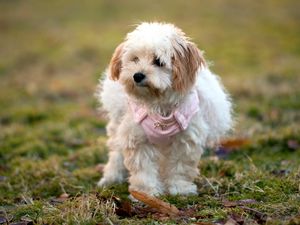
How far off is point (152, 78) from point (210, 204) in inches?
49.7

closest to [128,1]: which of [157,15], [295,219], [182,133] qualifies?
[157,15]

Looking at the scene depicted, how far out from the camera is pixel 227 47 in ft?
54.8

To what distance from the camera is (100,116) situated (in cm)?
995

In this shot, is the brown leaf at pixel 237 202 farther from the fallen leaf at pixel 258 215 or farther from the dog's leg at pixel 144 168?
the dog's leg at pixel 144 168

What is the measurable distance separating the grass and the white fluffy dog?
1.16 feet

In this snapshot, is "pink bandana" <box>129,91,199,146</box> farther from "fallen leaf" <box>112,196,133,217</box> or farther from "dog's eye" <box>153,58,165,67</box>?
Answer: "fallen leaf" <box>112,196,133,217</box>

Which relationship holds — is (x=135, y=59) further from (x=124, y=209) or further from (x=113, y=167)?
(x=113, y=167)

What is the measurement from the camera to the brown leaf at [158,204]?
500 cm

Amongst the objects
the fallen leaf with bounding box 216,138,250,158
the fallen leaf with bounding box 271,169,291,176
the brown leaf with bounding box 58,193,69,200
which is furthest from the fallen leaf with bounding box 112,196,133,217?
the fallen leaf with bounding box 216,138,250,158

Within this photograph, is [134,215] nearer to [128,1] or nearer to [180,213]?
[180,213]

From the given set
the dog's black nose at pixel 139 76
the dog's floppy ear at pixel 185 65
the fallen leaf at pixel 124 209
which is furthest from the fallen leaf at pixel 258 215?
the dog's black nose at pixel 139 76

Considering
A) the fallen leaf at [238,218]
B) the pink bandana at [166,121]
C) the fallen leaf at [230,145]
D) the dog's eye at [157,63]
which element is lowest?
the fallen leaf at [230,145]

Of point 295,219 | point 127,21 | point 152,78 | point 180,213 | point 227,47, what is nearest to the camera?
point 295,219

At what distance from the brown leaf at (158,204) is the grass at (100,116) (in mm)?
154
